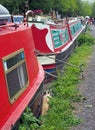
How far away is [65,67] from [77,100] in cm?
359

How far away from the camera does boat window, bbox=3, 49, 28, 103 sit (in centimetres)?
455

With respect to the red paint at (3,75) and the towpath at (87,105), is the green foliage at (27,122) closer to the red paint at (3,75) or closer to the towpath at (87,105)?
the red paint at (3,75)

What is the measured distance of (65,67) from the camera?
11023 mm

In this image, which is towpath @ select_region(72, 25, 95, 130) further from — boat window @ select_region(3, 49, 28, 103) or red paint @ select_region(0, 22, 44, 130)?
boat window @ select_region(3, 49, 28, 103)

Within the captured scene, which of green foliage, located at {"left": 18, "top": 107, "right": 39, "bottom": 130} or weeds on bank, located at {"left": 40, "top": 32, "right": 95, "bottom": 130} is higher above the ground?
green foliage, located at {"left": 18, "top": 107, "right": 39, "bottom": 130}

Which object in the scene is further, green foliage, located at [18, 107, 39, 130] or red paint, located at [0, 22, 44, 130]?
green foliage, located at [18, 107, 39, 130]

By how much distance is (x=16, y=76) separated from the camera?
4.95m

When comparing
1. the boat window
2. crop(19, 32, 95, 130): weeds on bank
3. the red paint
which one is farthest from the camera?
crop(19, 32, 95, 130): weeds on bank

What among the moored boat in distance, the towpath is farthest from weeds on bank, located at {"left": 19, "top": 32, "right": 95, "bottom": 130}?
the moored boat in distance

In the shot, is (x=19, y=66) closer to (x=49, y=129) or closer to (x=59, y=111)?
(x=49, y=129)

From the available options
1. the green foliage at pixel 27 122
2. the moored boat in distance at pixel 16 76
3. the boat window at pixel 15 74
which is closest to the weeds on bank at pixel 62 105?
the green foliage at pixel 27 122

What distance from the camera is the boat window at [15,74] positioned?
14.9 ft

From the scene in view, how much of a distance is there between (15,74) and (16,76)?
0.06m

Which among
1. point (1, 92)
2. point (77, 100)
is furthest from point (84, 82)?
point (1, 92)
